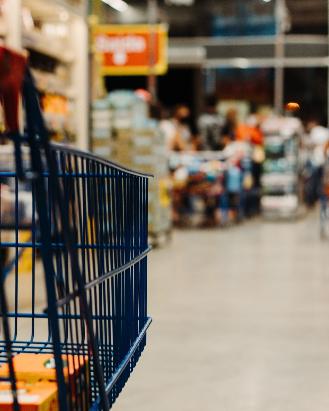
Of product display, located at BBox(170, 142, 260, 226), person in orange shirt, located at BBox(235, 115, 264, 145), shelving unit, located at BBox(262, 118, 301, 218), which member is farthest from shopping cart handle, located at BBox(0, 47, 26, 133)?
person in orange shirt, located at BBox(235, 115, 264, 145)

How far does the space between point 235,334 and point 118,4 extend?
16247 mm

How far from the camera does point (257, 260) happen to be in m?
8.45

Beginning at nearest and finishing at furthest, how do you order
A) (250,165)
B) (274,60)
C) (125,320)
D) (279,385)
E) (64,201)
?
(64,201) → (125,320) → (279,385) → (250,165) → (274,60)

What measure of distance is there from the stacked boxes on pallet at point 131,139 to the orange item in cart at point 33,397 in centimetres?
686

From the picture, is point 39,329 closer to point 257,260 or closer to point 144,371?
point 144,371

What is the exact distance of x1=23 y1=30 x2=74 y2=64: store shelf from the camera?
7512 millimetres

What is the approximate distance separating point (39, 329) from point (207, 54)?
16.9 meters

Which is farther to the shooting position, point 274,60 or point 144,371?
point 274,60

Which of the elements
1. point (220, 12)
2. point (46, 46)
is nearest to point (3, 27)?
point (46, 46)

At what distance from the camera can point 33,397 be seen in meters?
2.17

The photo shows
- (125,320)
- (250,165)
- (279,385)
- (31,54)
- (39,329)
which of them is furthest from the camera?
(250,165)

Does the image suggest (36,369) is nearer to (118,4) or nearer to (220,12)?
(118,4)

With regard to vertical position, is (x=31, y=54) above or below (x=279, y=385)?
above

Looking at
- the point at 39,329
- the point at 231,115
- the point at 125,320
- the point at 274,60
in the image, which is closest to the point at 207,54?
the point at 274,60
